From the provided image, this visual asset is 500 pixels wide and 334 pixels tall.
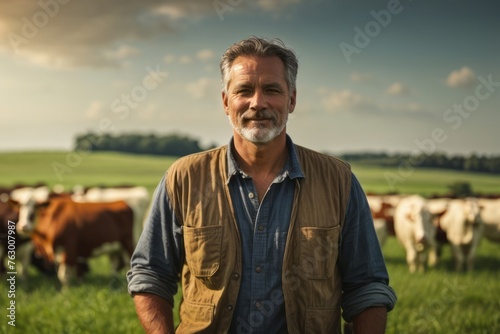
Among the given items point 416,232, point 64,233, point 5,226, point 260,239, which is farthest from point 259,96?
point 416,232

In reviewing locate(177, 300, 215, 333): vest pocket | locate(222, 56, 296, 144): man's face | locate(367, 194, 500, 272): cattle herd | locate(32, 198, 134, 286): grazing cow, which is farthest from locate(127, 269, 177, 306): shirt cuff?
locate(367, 194, 500, 272): cattle herd

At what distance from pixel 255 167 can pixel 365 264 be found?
0.72 meters

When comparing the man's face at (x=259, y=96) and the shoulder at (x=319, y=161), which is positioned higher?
the man's face at (x=259, y=96)

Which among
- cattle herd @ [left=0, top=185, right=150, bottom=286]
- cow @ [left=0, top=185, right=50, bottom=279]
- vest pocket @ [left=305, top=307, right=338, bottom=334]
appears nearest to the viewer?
vest pocket @ [left=305, top=307, right=338, bottom=334]

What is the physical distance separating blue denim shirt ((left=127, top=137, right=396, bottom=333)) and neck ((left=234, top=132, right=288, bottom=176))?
7 cm

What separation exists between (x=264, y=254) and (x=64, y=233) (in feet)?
26.9

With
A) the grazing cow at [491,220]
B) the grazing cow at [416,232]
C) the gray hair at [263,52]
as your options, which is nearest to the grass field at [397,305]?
the grazing cow at [416,232]

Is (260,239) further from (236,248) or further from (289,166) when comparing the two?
(289,166)

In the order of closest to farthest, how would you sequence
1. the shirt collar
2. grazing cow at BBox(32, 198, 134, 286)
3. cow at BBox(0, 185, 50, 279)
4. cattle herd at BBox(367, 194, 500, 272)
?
the shirt collar
cow at BBox(0, 185, 50, 279)
grazing cow at BBox(32, 198, 134, 286)
cattle herd at BBox(367, 194, 500, 272)

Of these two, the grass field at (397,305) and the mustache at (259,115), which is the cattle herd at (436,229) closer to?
the grass field at (397,305)

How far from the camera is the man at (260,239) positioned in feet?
8.38

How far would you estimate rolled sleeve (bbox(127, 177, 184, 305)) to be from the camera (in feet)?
8.66

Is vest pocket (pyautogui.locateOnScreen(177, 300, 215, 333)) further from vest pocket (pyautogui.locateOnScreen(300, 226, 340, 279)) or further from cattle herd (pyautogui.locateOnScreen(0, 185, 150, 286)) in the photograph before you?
cattle herd (pyautogui.locateOnScreen(0, 185, 150, 286))

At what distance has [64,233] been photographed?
32.6ft
